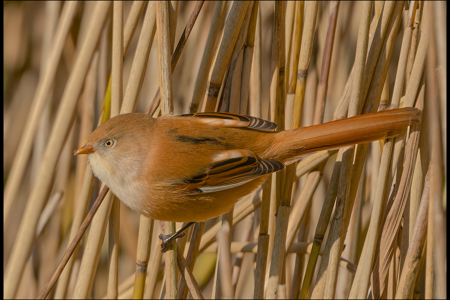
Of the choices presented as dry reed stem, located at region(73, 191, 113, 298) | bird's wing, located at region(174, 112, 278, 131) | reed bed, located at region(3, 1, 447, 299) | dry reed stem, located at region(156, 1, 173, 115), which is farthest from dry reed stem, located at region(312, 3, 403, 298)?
dry reed stem, located at region(73, 191, 113, 298)

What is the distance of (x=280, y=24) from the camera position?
1.74 meters

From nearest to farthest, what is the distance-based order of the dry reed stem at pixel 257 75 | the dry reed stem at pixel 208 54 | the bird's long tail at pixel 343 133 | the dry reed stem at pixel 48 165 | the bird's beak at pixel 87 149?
the bird's long tail at pixel 343 133
the bird's beak at pixel 87 149
the dry reed stem at pixel 208 54
the dry reed stem at pixel 48 165
the dry reed stem at pixel 257 75

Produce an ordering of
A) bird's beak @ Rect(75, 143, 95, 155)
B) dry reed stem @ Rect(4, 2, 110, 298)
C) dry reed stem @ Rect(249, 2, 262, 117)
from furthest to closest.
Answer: dry reed stem @ Rect(249, 2, 262, 117) → dry reed stem @ Rect(4, 2, 110, 298) → bird's beak @ Rect(75, 143, 95, 155)

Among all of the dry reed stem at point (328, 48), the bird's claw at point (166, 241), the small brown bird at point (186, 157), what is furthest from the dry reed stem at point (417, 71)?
the bird's claw at point (166, 241)

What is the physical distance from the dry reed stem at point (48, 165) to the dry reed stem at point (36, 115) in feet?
0.70

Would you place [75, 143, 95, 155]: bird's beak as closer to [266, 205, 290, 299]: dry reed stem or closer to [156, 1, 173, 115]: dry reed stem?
[156, 1, 173, 115]: dry reed stem

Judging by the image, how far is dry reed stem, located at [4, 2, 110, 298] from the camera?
181 centimetres

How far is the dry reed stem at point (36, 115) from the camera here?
1998mm

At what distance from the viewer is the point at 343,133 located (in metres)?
1.56

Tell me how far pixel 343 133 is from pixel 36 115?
1.41 metres

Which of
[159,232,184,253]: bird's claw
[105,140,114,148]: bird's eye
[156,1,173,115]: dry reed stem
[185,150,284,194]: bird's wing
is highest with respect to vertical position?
[156,1,173,115]: dry reed stem

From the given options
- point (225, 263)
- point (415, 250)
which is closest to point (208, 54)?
point (225, 263)

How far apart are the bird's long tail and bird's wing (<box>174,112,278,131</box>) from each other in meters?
0.09

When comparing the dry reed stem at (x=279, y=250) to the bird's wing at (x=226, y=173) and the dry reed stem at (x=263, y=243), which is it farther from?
the bird's wing at (x=226, y=173)
